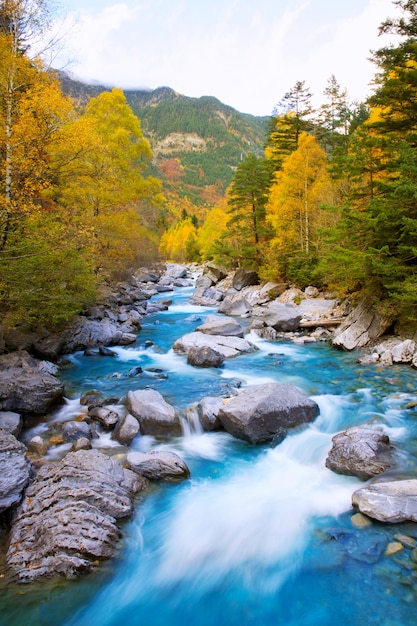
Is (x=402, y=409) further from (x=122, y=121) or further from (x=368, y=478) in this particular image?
(x=122, y=121)

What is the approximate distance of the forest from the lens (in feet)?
26.4

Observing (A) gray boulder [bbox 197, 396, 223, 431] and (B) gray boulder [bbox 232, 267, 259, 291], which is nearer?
(A) gray boulder [bbox 197, 396, 223, 431]

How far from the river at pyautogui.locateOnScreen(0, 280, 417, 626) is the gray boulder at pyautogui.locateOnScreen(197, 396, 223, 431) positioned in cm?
19

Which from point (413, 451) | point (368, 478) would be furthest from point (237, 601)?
point (413, 451)

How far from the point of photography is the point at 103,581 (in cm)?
428

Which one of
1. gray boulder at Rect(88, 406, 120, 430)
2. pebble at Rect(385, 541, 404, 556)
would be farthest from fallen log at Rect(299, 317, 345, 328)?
pebble at Rect(385, 541, 404, 556)

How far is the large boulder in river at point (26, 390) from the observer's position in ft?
25.4

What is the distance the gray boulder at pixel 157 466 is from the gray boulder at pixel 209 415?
1441 mm

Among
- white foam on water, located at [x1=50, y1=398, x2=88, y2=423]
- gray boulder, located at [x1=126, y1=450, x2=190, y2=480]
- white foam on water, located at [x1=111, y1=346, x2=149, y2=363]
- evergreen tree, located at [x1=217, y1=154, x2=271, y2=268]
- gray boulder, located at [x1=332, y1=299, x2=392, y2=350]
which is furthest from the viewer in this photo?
evergreen tree, located at [x1=217, y1=154, x2=271, y2=268]

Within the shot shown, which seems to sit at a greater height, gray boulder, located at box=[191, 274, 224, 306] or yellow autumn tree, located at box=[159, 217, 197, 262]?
yellow autumn tree, located at box=[159, 217, 197, 262]

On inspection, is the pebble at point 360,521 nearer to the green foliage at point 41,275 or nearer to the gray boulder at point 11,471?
the gray boulder at point 11,471

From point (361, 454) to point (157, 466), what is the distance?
3475 mm

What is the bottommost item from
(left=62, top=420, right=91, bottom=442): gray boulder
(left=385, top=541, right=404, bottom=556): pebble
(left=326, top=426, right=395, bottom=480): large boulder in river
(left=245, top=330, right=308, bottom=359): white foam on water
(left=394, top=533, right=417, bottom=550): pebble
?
(left=245, top=330, right=308, bottom=359): white foam on water

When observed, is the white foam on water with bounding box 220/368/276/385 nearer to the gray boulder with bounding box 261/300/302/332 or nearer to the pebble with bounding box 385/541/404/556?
the gray boulder with bounding box 261/300/302/332
